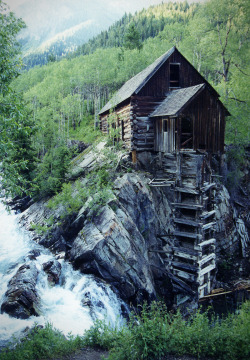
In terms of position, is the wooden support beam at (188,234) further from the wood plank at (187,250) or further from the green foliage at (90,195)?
the green foliage at (90,195)

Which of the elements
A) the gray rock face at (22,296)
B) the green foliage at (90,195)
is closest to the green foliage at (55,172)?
the green foliage at (90,195)

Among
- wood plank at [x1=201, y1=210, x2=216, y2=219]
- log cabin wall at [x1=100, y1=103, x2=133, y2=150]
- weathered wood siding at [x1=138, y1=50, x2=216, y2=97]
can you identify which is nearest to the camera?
wood plank at [x1=201, y1=210, x2=216, y2=219]

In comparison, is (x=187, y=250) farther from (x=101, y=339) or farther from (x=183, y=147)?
(x=101, y=339)

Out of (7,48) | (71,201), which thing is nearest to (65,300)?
(71,201)

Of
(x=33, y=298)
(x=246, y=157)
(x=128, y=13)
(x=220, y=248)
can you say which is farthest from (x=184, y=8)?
(x=33, y=298)

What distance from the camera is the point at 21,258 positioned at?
1313 centimetres

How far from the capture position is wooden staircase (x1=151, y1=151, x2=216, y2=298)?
14344 mm

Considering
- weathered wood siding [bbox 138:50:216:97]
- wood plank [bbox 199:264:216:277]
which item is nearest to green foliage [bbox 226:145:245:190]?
weathered wood siding [bbox 138:50:216:97]

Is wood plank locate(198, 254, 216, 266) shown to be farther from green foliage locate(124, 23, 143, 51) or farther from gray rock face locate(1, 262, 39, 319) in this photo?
green foliage locate(124, 23, 143, 51)

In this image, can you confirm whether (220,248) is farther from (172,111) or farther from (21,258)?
(21,258)

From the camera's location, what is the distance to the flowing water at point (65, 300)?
887cm


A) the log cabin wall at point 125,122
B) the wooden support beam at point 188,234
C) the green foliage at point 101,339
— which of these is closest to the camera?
the green foliage at point 101,339

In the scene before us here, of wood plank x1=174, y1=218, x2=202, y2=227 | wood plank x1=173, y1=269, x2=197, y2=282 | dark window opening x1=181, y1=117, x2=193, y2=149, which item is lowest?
wood plank x1=173, y1=269, x2=197, y2=282

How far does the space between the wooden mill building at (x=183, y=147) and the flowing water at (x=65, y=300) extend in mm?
5706
